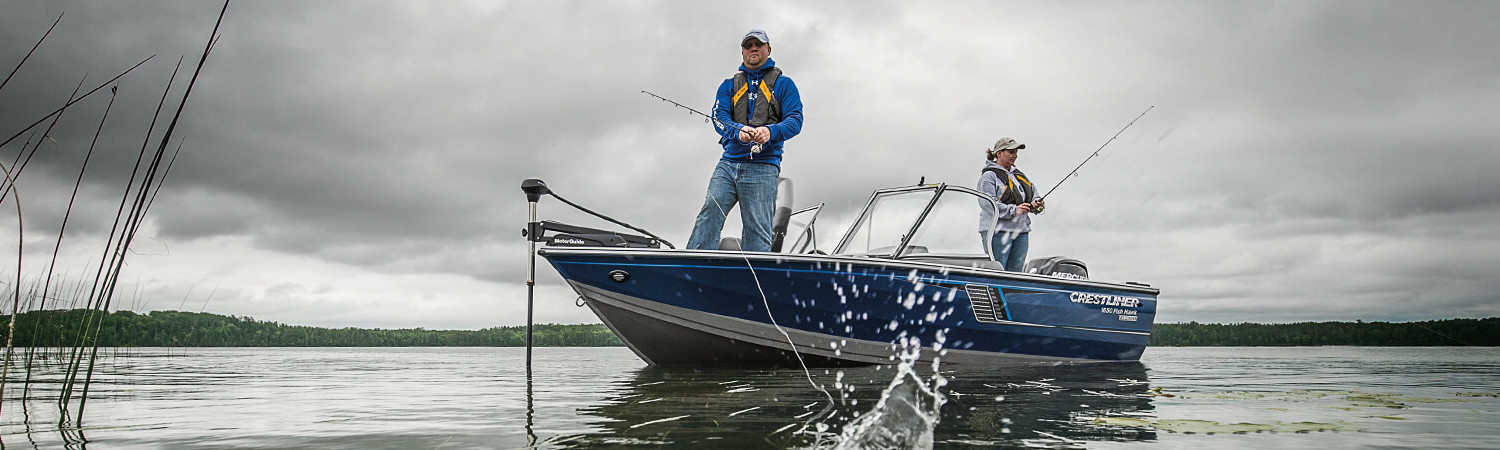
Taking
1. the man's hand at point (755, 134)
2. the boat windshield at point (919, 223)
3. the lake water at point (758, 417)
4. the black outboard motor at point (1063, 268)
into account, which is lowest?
the lake water at point (758, 417)

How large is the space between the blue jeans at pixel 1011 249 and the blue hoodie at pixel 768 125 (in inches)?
93.2

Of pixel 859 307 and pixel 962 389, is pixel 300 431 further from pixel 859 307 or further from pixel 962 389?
pixel 859 307

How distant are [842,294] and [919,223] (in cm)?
120

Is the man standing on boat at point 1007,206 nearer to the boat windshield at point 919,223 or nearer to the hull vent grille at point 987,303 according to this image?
the boat windshield at point 919,223

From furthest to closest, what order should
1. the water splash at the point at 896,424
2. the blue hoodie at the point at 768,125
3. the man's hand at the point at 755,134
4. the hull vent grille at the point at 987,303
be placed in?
the hull vent grille at the point at 987,303 → the blue hoodie at the point at 768,125 → the man's hand at the point at 755,134 → the water splash at the point at 896,424

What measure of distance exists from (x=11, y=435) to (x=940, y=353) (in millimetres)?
5320

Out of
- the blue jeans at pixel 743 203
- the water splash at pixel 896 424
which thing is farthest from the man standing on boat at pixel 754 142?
the water splash at pixel 896 424

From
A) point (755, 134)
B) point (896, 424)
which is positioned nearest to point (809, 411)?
point (896, 424)

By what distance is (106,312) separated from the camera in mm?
2455

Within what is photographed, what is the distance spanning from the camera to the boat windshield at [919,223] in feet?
21.2

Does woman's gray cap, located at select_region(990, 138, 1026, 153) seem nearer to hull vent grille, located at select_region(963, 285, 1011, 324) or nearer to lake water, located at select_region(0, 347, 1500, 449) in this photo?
hull vent grille, located at select_region(963, 285, 1011, 324)

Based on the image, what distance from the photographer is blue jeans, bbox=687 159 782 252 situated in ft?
17.5

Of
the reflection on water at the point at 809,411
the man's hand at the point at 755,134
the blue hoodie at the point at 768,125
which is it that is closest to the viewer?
the reflection on water at the point at 809,411

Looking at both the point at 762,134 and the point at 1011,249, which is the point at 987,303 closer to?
the point at 1011,249
